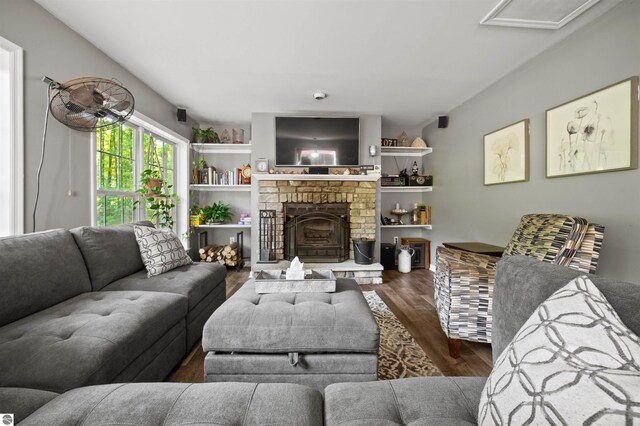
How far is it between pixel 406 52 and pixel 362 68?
0.45 m

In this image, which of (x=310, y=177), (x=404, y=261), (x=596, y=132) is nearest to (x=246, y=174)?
(x=310, y=177)

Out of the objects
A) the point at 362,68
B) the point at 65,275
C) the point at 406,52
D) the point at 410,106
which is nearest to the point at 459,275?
the point at 406,52

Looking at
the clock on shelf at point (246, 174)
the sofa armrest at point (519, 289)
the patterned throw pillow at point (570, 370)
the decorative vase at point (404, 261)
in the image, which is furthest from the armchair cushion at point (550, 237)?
the clock on shelf at point (246, 174)

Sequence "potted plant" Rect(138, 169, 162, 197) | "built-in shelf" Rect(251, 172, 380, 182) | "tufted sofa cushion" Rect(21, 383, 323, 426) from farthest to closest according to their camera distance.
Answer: "built-in shelf" Rect(251, 172, 380, 182)
"potted plant" Rect(138, 169, 162, 197)
"tufted sofa cushion" Rect(21, 383, 323, 426)

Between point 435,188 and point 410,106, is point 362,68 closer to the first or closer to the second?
point 410,106

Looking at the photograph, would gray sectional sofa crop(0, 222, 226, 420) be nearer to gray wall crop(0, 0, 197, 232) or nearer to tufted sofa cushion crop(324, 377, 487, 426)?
gray wall crop(0, 0, 197, 232)

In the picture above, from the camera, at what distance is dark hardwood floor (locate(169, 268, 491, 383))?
169cm

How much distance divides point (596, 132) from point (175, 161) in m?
4.73

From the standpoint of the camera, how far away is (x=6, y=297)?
49.0 inches

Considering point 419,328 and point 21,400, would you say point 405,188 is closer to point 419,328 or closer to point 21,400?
point 419,328

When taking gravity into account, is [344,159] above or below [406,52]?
below

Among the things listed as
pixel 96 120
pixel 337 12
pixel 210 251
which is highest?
pixel 337 12

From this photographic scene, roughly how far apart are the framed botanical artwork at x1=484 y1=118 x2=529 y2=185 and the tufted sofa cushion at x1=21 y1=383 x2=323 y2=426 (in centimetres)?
285

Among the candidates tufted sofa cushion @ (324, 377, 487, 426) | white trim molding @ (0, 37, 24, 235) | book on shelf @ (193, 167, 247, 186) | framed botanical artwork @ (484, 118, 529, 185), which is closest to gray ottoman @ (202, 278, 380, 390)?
tufted sofa cushion @ (324, 377, 487, 426)
